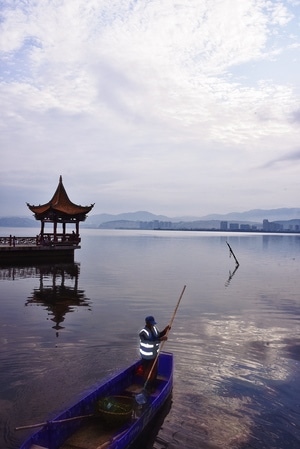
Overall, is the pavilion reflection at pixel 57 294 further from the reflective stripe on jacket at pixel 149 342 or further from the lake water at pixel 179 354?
the reflective stripe on jacket at pixel 149 342

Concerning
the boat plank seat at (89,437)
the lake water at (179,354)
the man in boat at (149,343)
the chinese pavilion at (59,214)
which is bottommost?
the lake water at (179,354)

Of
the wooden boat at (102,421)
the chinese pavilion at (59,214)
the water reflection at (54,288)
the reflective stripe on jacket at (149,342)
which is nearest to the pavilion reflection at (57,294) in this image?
the water reflection at (54,288)

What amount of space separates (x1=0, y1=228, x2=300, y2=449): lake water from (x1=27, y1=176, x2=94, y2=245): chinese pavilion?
42.5ft

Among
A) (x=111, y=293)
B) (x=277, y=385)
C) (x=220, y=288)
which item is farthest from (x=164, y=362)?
(x=220, y=288)

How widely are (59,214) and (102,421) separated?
35.3 metres

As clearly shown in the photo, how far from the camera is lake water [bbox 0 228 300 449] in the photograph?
29.0 feet

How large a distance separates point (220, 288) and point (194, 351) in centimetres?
1604

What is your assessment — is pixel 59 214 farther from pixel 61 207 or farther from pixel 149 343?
pixel 149 343

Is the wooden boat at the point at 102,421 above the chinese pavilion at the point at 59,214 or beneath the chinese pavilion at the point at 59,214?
beneath

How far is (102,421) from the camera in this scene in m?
7.82

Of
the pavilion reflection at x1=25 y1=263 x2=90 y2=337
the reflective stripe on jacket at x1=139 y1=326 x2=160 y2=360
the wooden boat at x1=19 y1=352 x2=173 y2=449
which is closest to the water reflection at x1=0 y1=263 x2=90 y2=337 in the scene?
the pavilion reflection at x1=25 y1=263 x2=90 y2=337

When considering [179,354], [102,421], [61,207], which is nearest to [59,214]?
[61,207]

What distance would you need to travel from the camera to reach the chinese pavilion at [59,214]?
135 ft

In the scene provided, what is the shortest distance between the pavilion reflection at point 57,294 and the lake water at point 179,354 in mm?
70
